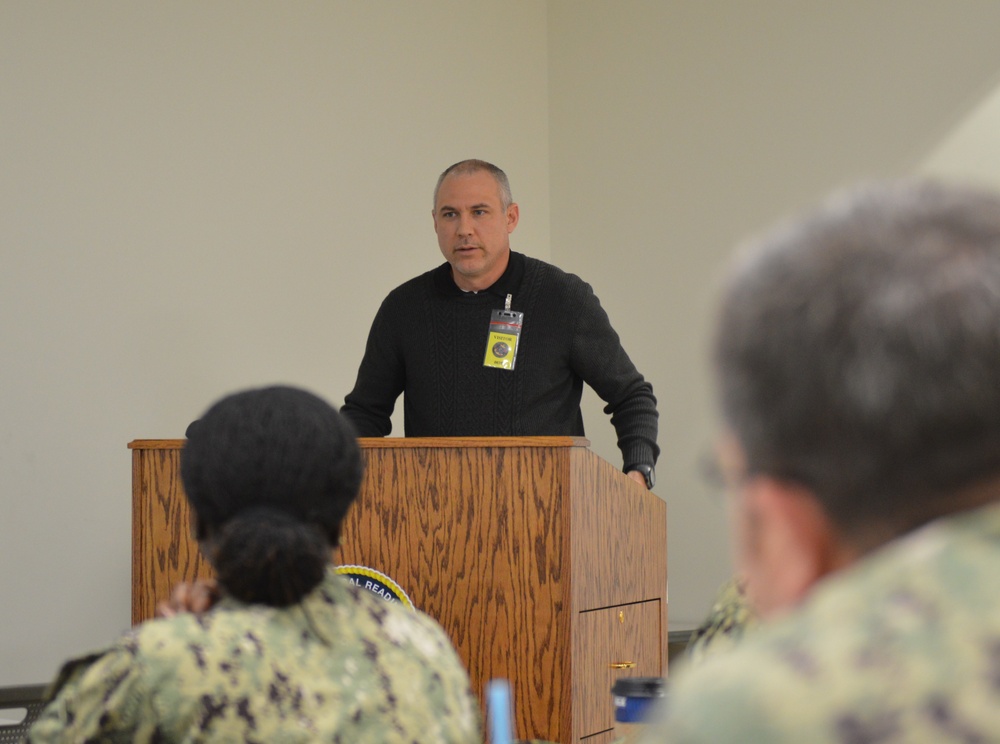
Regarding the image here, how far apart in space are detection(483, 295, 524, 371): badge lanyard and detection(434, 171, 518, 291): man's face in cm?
14

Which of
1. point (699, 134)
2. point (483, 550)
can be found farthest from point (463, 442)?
point (699, 134)

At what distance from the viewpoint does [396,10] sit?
5793 millimetres

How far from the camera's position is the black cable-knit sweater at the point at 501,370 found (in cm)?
373

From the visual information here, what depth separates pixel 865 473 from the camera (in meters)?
0.57

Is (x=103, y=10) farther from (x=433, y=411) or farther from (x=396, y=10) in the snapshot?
(x=433, y=411)

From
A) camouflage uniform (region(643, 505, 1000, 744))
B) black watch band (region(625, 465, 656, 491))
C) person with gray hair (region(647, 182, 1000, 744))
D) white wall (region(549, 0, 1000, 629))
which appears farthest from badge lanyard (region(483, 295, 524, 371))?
camouflage uniform (region(643, 505, 1000, 744))

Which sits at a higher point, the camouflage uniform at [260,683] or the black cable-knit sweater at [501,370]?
the black cable-knit sweater at [501,370]

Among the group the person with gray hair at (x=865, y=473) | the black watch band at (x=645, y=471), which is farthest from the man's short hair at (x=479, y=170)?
the person with gray hair at (x=865, y=473)

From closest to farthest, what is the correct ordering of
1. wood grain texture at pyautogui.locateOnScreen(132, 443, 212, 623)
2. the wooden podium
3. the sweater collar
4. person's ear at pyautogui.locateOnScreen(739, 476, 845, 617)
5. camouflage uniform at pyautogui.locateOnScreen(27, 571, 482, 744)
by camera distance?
person's ear at pyautogui.locateOnScreen(739, 476, 845, 617) < camouflage uniform at pyautogui.locateOnScreen(27, 571, 482, 744) < the wooden podium < wood grain texture at pyautogui.locateOnScreen(132, 443, 212, 623) < the sweater collar

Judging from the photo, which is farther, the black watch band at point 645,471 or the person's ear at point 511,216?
the person's ear at point 511,216

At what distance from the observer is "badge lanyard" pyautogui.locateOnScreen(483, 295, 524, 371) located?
376cm

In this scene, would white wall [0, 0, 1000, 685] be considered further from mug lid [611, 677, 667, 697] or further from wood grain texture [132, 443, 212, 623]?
mug lid [611, 677, 667, 697]

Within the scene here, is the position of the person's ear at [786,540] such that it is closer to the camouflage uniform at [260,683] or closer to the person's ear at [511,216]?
the camouflage uniform at [260,683]

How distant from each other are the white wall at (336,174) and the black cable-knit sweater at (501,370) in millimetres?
1294
